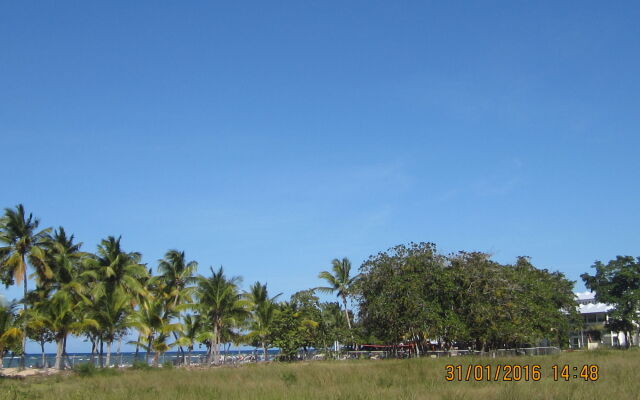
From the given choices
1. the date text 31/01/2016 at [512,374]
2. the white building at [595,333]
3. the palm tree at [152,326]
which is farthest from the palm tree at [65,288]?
A: the white building at [595,333]

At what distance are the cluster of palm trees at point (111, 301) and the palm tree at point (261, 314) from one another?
0.09m

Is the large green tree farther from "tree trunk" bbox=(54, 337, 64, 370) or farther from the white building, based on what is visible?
"tree trunk" bbox=(54, 337, 64, 370)

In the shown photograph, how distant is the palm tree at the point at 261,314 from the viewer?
180 feet

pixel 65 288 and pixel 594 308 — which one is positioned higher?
pixel 65 288

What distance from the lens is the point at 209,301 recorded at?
49500 millimetres

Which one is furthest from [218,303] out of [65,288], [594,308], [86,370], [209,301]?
[594,308]

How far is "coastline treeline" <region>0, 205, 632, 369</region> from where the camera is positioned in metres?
40.1

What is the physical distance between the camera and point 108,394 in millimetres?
19516

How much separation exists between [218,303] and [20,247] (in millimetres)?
15768

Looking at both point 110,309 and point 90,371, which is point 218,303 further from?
point 90,371

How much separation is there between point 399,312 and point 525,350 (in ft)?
41.0

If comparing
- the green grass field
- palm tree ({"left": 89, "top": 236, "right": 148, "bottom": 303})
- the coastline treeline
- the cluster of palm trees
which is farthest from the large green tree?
palm tree ({"left": 89, "top": 236, "right": 148, "bottom": 303})

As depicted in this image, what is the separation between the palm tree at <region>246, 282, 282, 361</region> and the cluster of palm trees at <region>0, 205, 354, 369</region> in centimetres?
9

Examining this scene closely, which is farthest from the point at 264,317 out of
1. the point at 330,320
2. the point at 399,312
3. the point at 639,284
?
the point at 639,284
